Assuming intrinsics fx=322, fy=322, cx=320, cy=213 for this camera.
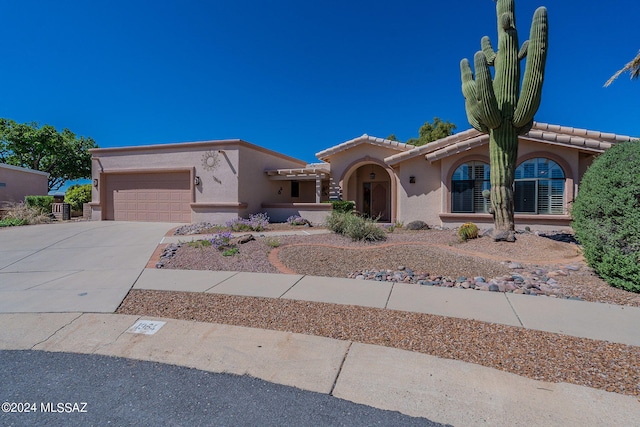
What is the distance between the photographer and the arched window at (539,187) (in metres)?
11.9

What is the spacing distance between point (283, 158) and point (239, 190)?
5.21 meters

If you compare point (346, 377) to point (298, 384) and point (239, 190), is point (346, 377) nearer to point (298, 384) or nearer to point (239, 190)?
point (298, 384)

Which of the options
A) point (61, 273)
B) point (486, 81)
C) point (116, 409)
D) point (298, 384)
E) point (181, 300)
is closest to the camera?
point (116, 409)

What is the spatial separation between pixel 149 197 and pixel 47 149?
1932cm

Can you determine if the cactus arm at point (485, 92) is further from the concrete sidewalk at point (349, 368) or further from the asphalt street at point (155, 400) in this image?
the asphalt street at point (155, 400)

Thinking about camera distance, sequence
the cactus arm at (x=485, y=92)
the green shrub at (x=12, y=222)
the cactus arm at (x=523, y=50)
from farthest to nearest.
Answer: the green shrub at (x=12, y=222) < the cactus arm at (x=523, y=50) < the cactus arm at (x=485, y=92)

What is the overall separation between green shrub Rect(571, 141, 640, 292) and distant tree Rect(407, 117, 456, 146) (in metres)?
25.1

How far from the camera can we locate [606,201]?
5.37 meters

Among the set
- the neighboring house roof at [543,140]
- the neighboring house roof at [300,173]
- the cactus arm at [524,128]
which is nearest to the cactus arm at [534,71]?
the cactus arm at [524,128]

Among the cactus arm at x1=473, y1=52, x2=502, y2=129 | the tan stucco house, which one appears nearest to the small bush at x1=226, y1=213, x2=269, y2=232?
the tan stucco house

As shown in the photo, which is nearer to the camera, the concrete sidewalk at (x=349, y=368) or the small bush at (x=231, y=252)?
the concrete sidewalk at (x=349, y=368)

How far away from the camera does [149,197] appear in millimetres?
17188

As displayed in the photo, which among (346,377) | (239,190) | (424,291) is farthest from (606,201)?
(239,190)

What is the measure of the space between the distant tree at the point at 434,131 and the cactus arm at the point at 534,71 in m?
21.4
